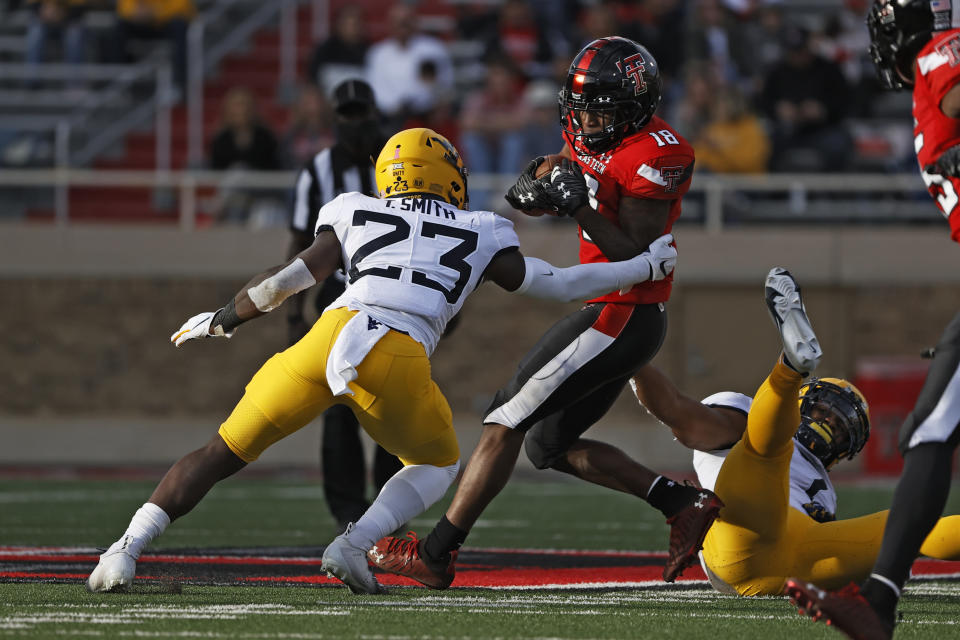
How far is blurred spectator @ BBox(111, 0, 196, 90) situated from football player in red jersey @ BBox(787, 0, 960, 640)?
10.8 meters

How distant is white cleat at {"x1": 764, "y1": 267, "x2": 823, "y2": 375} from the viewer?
4.71 m

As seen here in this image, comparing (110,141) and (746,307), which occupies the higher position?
(110,141)

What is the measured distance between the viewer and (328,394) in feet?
15.5

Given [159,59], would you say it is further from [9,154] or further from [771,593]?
[771,593]

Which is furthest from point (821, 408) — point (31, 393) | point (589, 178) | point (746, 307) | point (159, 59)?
point (159, 59)

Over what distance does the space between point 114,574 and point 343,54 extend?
381 inches

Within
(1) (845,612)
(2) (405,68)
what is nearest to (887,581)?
(1) (845,612)

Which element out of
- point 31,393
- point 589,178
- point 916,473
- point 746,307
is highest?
point 589,178

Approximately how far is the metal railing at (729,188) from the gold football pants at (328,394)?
25.2 feet

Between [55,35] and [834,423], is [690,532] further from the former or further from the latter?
[55,35]

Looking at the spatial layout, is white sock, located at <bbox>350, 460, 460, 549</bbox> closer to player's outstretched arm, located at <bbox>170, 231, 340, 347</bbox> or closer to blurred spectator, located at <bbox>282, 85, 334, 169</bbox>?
player's outstretched arm, located at <bbox>170, 231, 340, 347</bbox>

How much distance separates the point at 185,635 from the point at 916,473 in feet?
6.02

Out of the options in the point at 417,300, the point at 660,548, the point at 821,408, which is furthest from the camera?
the point at 660,548

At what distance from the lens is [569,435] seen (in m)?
5.36
